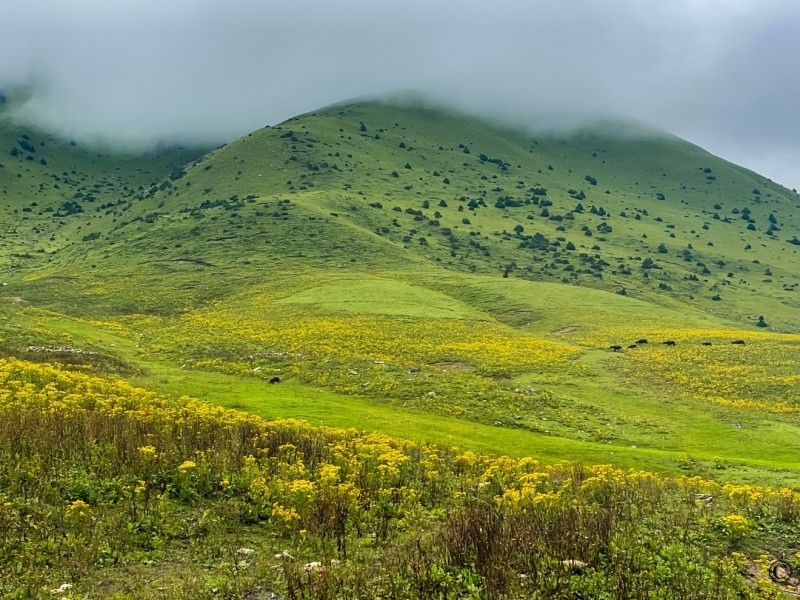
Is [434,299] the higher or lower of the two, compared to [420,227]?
lower

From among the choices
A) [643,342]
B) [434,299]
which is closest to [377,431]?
[643,342]

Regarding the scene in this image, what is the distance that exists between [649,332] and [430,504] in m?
55.6

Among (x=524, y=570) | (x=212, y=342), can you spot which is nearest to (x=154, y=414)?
(x=524, y=570)

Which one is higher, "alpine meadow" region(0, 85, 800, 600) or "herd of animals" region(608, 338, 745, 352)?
"herd of animals" region(608, 338, 745, 352)

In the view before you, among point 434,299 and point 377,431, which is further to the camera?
point 434,299

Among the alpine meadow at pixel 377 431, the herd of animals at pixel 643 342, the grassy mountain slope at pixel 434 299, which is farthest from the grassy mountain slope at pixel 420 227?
the herd of animals at pixel 643 342

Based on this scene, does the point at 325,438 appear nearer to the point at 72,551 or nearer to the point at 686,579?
the point at 72,551

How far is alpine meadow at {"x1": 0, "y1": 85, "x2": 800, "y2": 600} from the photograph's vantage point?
10078 millimetres

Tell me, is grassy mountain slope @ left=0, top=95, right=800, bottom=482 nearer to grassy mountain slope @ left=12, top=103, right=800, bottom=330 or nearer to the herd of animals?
grassy mountain slope @ left=12, top=103, right=800, bottom=330

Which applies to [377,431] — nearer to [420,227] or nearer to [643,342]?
[643,342]

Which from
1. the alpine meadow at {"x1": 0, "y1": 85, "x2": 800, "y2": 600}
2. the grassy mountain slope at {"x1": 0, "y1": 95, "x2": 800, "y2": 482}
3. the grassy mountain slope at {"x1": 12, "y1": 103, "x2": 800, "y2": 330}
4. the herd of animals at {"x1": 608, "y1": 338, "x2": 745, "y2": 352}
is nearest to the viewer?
the alpine meadow at {"x1": 0, "y1": 85, "x2": 800, "y2": 600}

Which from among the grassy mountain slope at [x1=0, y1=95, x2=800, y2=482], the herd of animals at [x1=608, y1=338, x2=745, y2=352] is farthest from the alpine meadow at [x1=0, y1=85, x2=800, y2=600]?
the herd of animals at [x1=608, y1=338, x2=745, y2=352]

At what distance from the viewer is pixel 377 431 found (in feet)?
78.2

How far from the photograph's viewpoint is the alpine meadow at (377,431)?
10.1 m
